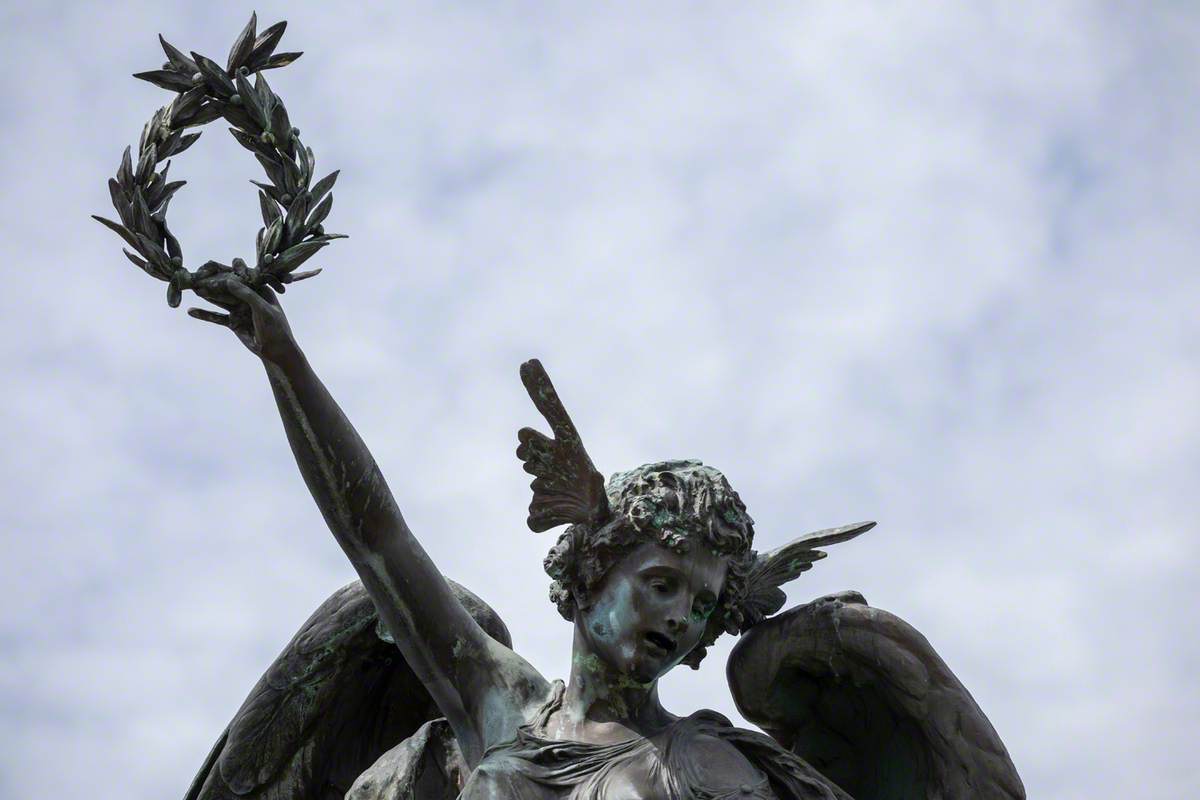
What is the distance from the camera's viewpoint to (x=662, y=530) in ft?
34.5

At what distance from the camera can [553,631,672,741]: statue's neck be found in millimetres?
10562

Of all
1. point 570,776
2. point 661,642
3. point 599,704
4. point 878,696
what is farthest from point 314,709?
point 878,696

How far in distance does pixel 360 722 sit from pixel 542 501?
62.8 inches

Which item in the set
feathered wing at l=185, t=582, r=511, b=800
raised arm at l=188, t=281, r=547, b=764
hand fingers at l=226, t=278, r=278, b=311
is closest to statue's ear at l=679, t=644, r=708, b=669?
raised arm at l=188, t=281, r=547, b=764

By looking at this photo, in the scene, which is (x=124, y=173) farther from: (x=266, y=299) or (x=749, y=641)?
(x=749, y=641)

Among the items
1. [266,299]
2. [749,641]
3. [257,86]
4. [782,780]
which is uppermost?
[257,86]

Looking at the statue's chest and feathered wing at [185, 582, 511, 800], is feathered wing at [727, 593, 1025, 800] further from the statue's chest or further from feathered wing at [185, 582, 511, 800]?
feathered wing at [185, 582, 511, 800]

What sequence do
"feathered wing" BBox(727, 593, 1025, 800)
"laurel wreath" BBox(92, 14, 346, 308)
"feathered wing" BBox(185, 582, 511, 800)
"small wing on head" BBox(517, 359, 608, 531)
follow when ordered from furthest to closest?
1. "feathered wing" BBox(185, 582, 511, 800)
2. "feathered wing" BBox(727, 593, 1025, 800)
3. "small wing on head" BBox(517, 359, 608, 531)
4. "laurel wreath" BBox(92, 14, 346, 308)

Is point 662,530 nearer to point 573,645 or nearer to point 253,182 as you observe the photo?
point 573,645

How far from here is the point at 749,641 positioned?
1107cm

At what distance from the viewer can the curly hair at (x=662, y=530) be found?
10539 millimetres

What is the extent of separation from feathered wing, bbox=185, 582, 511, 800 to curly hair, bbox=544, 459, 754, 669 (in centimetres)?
81

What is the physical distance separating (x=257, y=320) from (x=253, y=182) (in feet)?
1.95

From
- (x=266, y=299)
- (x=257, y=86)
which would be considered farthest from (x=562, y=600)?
(x=257, y=86)
